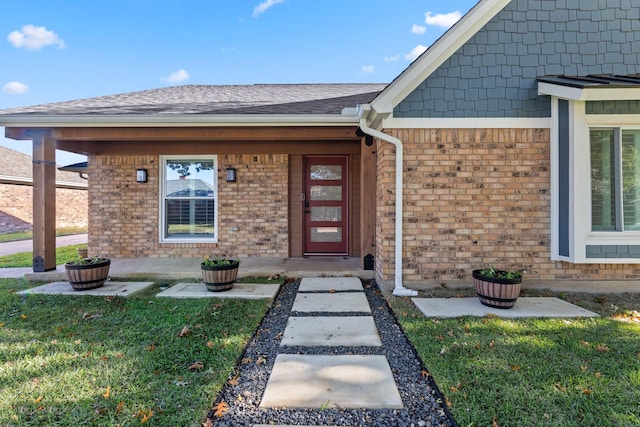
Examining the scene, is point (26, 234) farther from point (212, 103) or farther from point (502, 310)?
point (502, 310)

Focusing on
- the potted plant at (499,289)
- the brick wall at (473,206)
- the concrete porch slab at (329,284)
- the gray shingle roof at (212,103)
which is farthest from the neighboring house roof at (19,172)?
the potted plant at (499,289)

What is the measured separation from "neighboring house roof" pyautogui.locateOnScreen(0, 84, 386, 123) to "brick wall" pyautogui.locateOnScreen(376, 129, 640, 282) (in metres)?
1.50

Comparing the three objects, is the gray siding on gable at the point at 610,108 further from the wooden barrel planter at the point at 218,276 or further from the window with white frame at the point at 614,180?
the wooden barrel planter at the point at 218,276

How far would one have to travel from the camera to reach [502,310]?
144 inches

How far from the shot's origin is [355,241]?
6.67 metres

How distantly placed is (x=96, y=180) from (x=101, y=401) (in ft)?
19.7

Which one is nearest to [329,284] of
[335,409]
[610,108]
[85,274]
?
[335,409]

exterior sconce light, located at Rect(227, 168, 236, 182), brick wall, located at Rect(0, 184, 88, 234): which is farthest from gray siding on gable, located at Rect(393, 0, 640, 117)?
brick wall, located at Rect(0, 184, 88, 234)

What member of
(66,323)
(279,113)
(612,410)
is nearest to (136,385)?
(66,323)

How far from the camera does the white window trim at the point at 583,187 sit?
4.08 m

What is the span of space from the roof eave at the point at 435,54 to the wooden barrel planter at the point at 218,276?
300 cm

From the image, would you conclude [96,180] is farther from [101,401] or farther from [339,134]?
[101,401]

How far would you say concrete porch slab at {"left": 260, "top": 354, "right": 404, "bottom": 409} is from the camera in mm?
2039

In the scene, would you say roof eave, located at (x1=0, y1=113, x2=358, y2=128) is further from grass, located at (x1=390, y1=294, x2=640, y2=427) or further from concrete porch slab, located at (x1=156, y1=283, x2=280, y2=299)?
grass, located at (x1=390, y1=294, x2=640, y2=427)
